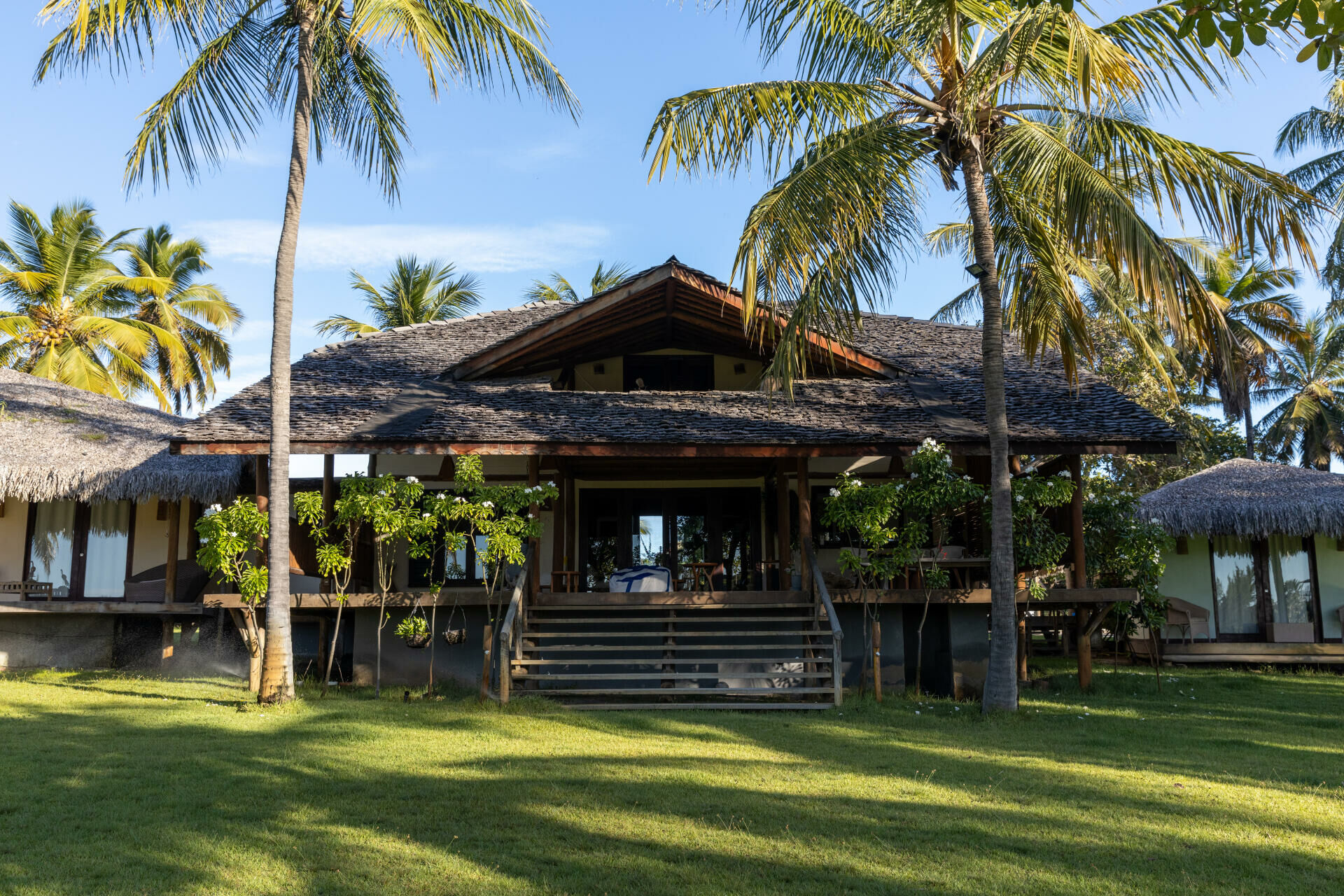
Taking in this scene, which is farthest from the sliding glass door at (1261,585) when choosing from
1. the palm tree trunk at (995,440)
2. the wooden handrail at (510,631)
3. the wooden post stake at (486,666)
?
the wooden post stake at (486,666)

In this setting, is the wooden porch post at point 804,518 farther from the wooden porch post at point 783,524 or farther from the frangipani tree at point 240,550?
the frangipani tree at point 240,550

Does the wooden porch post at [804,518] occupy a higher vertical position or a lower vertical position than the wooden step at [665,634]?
higher

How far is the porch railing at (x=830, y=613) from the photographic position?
1095cm

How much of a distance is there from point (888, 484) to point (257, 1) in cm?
902

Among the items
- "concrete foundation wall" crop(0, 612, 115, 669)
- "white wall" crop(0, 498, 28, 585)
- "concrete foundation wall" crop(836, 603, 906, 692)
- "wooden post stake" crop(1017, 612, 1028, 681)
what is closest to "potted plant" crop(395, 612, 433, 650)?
"concrete foundation wall" crop(836, 603, 906, 692)

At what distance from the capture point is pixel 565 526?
1555cm

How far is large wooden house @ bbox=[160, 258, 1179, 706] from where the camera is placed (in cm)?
1212

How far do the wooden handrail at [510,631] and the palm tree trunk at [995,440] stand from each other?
16.5 ft

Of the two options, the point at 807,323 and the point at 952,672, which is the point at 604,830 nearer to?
the point at 807,323

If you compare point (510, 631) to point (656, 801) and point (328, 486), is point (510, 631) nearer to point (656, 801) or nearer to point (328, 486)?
point (328, 486)

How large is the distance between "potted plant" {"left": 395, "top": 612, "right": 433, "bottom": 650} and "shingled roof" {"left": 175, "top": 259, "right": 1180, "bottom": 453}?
83.8 inches

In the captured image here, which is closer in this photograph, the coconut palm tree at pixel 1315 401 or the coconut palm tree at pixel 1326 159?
the coconut palm tree at pixel 1326 159

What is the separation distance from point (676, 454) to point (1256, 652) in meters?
10.8

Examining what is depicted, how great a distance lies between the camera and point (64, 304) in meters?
26.4
